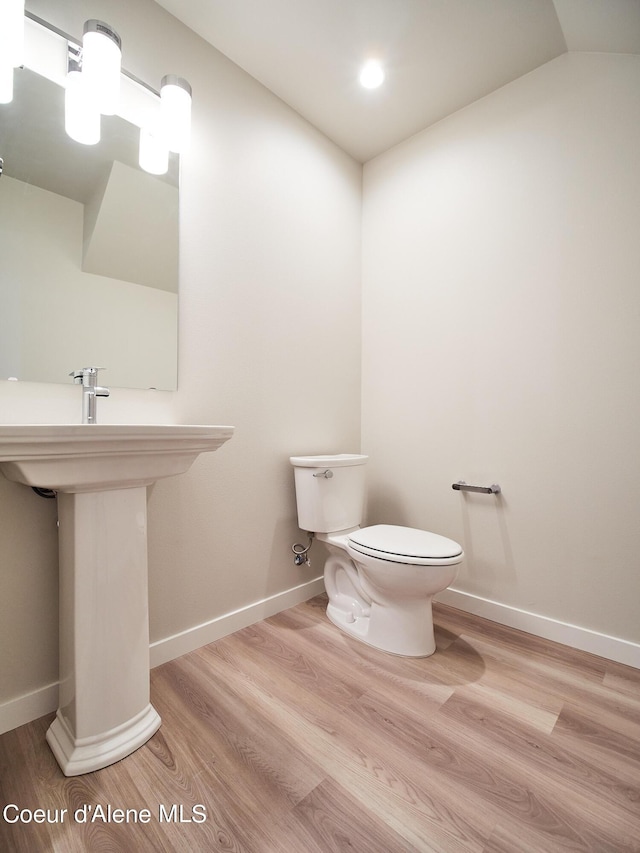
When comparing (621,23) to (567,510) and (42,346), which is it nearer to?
(567,510)

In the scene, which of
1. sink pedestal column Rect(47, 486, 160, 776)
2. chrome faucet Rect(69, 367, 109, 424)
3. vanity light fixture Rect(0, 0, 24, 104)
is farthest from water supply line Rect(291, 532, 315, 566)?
vanity light fixture Rect(0, 0, 24, 104)

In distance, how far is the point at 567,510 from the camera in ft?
5.19

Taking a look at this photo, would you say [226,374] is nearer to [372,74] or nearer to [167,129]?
[167,129]

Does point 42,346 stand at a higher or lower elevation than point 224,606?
higher

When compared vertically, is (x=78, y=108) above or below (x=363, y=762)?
above

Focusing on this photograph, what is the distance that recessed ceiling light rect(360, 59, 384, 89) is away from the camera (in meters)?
1.67

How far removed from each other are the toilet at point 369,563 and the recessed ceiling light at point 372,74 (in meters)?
1.66

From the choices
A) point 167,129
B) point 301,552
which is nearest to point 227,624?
point 301,552

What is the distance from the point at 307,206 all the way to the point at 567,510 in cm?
180

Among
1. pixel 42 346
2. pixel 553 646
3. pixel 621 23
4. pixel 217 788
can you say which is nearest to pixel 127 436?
pixel 42 346

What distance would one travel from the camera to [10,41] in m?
1.07

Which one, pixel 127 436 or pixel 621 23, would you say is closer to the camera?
pixel 127 436

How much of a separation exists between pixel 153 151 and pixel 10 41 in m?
0.42

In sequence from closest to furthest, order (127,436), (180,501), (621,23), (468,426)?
(127,436)
(621,23)
(180,501)
(468,426)
